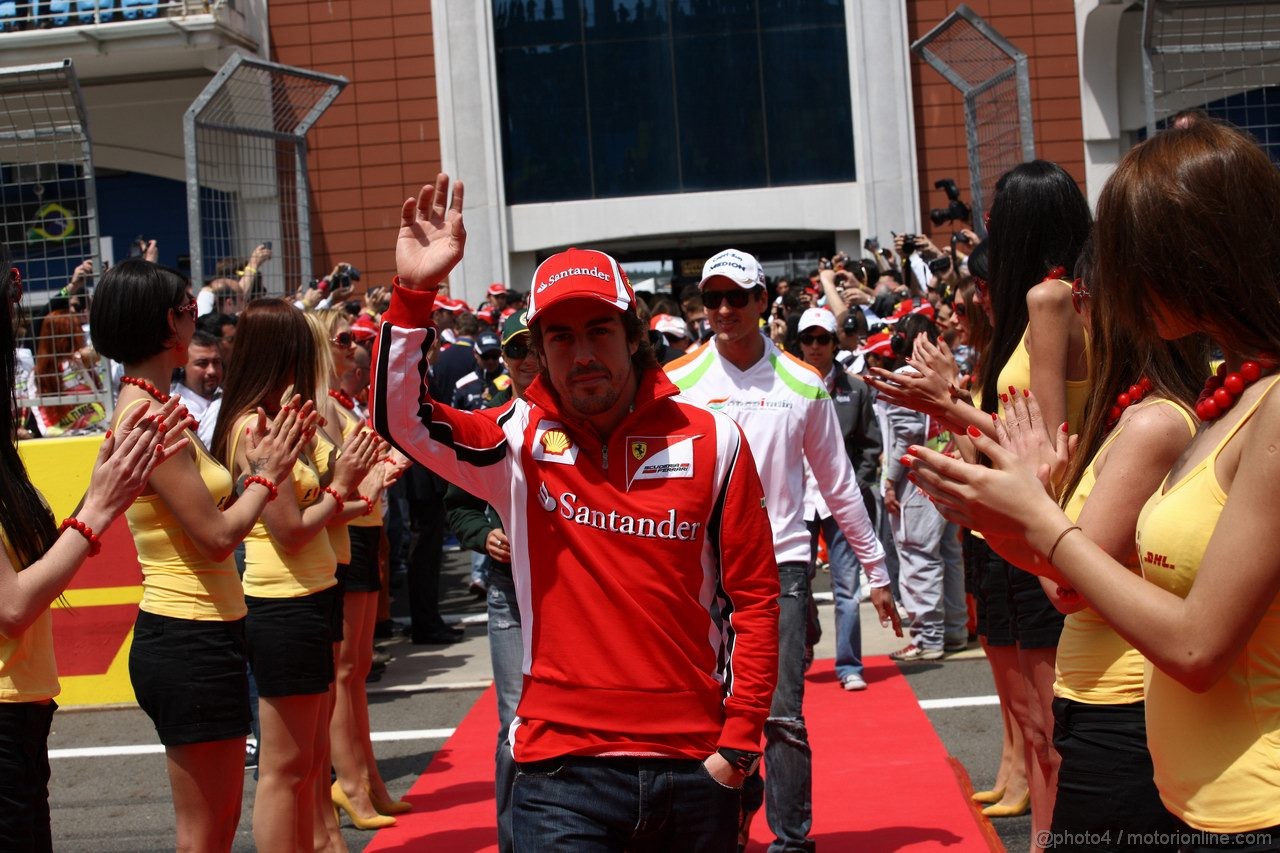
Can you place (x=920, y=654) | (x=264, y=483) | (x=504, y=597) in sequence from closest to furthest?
(x=264, y=483) → (x=504, y=597) → (x=920, y=654)

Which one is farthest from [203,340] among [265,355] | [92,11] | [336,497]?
[92,11]

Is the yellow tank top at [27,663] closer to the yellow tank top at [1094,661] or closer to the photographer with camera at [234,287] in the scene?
the yellow tank top at [1094,661]

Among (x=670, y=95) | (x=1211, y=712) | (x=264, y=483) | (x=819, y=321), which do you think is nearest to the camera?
(x=1211, y=712)

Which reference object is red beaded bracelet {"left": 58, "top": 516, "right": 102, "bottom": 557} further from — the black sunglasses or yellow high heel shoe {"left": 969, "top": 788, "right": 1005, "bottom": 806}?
yellow high heel shoe {"left": 969, "top": 788, "right": 1005, "bottom": 806}

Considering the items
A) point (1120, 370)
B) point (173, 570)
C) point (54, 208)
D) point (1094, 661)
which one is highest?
point (54, 208)

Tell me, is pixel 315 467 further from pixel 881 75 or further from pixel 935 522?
pixel 881 75

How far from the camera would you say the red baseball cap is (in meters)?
3.29

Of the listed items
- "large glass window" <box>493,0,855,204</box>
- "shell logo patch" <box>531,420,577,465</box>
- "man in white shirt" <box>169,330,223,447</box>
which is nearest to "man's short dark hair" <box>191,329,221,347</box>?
"man in white shirt" <box>169,330,223,447</box>

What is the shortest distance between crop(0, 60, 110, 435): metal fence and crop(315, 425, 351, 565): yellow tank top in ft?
11.5

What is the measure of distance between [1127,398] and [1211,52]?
20.1 ft

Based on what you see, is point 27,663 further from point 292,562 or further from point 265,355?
point 265,355

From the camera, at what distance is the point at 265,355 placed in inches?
207

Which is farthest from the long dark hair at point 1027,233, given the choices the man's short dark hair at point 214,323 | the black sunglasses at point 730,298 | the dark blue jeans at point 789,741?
the man's short dark hair at point 214,323

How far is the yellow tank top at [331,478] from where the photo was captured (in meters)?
5.55
